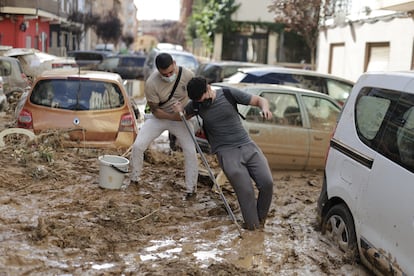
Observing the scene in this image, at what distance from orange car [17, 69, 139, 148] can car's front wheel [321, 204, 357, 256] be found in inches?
138

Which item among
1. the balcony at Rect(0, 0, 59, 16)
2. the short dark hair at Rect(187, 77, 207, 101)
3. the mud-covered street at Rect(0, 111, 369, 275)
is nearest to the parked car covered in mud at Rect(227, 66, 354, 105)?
the mud-covered street at Rect(0, 111, 369, 275)

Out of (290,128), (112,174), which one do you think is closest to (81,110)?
(112,174)

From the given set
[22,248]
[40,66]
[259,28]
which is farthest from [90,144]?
[259,28]

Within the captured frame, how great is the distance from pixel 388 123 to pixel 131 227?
2.49 metres

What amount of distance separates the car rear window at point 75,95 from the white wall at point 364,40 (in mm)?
10571

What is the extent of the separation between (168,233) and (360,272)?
5.85 ft

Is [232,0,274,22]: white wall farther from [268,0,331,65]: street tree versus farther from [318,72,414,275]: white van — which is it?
[318,72,414,275]: white van

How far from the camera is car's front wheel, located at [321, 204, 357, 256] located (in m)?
4.85

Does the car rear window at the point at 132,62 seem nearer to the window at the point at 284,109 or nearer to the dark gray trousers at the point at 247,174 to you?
the window at the point at 284,109

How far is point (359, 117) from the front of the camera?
16.6 ft

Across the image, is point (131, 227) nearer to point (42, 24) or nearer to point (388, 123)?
point (388, 123)

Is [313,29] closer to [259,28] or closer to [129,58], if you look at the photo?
[129,58]

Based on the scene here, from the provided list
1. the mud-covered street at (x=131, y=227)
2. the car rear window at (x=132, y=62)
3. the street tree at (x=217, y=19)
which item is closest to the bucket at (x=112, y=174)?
the mud-covered street at (x=131, y=227)

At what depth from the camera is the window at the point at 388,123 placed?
14.0 feet
